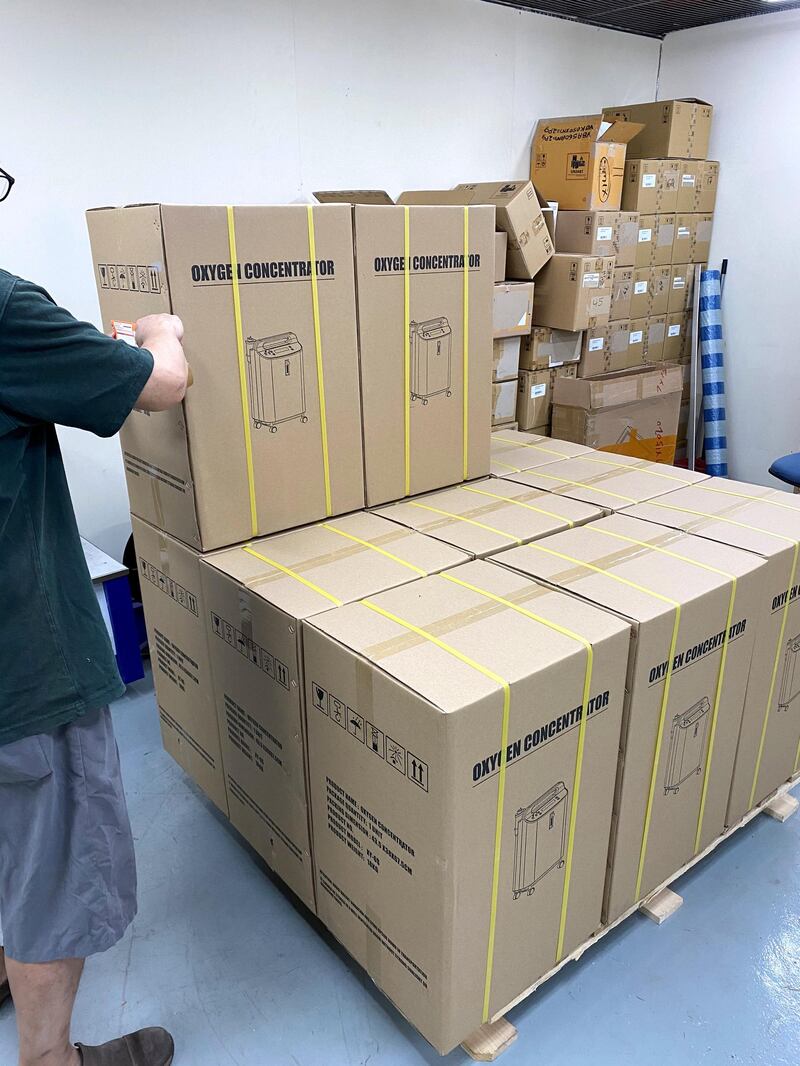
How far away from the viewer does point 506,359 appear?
11.1ft

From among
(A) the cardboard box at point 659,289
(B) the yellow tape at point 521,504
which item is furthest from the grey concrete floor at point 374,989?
(A) the cardboard box at point 659,289

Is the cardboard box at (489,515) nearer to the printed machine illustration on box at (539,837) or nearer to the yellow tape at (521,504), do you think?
the yellow tape at (521,504)

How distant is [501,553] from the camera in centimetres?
163

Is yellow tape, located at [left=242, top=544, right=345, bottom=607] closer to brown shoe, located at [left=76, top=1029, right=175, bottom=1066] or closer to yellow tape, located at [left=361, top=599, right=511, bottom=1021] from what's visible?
yellow tape, located at [left=361, top=599, right=511, bottom=1021]

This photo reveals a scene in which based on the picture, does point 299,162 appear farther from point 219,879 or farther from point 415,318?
point 219,879

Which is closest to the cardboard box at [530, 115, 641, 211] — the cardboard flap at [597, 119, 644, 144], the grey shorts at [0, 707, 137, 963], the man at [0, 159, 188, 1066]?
the cardboard flap at [597, 119, 644, 144]

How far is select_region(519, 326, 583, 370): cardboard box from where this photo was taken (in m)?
3.49

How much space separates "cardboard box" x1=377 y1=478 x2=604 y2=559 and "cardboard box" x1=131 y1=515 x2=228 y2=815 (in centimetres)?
49

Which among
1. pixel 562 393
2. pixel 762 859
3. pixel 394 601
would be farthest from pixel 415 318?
pixel 562 393

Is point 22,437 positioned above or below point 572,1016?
above

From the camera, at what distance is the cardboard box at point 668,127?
389cm

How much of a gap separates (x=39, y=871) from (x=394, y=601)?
71cm

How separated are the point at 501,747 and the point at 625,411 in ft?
9.42

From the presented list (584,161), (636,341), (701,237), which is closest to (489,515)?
(584,161)
